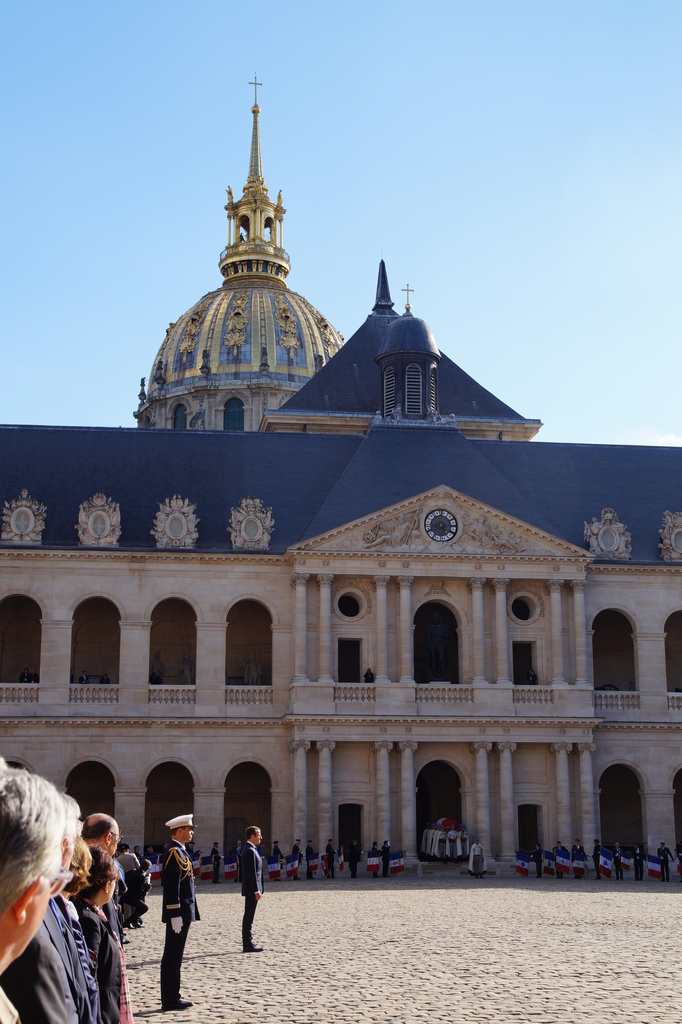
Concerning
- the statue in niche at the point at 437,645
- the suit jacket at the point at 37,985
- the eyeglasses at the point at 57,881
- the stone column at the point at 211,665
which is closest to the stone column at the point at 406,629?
the statue in niche at the point at 437,645

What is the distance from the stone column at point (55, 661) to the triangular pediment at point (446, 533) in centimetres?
1024

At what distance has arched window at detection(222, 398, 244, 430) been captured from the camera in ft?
354

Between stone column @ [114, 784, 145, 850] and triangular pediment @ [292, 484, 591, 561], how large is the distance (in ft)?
37.7

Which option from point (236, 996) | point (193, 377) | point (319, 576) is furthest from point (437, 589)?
point (193, 377)

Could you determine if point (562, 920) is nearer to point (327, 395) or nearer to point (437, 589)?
point (437, 589)

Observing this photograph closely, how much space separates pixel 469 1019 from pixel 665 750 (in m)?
40.5

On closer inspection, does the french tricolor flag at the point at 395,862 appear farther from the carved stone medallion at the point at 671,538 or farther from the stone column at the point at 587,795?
the carved stone medallion at the point at 671,538

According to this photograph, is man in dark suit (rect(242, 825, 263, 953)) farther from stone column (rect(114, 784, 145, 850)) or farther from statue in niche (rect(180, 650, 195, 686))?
statue in niche (rect(180, 650, 195, 686))

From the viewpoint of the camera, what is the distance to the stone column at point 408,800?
4953 centimetres

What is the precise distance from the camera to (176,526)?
53.4 metres

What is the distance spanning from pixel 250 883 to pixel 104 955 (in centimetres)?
1265

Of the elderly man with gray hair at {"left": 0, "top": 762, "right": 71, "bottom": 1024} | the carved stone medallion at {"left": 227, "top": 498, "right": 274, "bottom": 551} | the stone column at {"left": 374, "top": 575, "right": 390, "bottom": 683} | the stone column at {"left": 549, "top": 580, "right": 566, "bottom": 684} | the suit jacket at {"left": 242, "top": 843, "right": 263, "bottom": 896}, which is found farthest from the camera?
the carved stone medallion at {"left": 227, "top": 498, "right": 274, "bottom": 551}

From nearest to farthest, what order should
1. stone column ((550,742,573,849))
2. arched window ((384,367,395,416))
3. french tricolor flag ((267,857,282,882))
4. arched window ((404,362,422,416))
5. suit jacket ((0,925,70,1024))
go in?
suit jacket ((0,925,70,1024)) → french tricolor flag ((267,857,282,882)) → stone column ((550,742,573,849)) → arched window ((404,362,422,416)) → arched window ((384,367,395,416))

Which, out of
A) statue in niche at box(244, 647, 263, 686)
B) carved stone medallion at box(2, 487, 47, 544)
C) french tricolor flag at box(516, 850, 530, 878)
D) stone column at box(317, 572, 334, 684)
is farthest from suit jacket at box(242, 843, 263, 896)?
carved stone medallion at box(2, 487, 47, 544)
